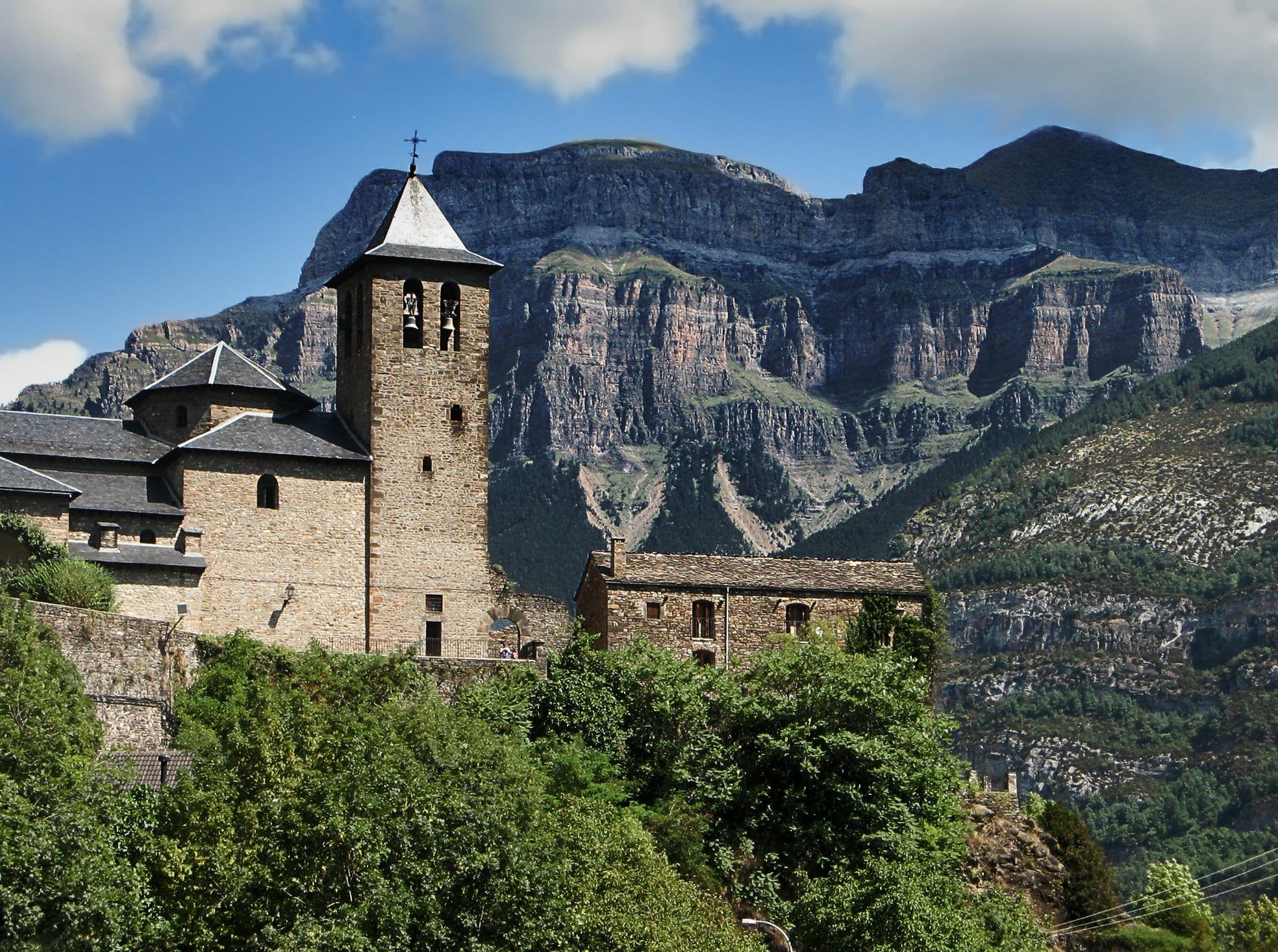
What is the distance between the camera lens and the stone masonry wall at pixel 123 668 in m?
59.3

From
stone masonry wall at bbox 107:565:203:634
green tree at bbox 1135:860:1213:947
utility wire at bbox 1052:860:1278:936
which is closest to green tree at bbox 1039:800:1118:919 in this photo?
utility wire at bbox 1052:860:1278:936

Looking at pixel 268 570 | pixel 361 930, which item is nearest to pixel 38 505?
pixel 268 570

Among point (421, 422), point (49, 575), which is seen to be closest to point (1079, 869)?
point (421, 422)

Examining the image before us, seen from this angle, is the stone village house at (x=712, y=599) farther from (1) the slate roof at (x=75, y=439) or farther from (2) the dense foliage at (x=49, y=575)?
(2) the dense foliage at (x=49, y=575)

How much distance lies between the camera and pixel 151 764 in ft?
181

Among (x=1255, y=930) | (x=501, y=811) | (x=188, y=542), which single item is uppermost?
(x=188, y=542)

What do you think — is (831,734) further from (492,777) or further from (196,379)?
(196,379)

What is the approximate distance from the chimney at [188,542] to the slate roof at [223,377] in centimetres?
685

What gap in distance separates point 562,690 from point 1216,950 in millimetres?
32694

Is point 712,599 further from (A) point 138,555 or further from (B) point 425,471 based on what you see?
(A) point 138,555

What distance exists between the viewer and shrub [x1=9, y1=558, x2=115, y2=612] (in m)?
62.5

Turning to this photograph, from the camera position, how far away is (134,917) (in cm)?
4153

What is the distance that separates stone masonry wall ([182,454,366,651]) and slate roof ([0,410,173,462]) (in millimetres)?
3662

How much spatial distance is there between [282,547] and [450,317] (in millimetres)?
10007
